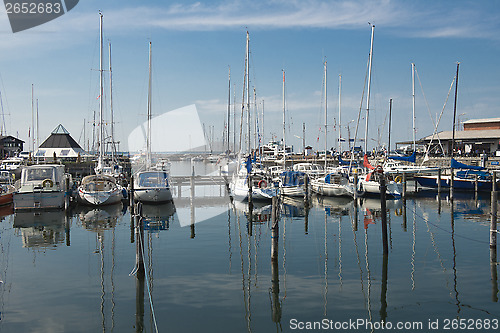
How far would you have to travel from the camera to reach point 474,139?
60000 millimetres

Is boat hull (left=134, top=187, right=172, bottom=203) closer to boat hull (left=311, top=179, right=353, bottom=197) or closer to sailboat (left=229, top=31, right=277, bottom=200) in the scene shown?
sailboat (left=229, top=31, right=277, bottom=200)

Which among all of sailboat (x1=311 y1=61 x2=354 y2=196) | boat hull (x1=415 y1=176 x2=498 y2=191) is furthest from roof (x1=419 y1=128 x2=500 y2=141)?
sailboat (x1=311 y1=61 x2=354 y2=196)

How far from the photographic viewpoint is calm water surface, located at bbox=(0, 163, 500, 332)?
1163 centimetres

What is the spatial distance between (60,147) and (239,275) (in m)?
61.8

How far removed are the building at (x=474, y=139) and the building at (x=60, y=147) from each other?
2043 inches

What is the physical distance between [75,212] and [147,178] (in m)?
5.82

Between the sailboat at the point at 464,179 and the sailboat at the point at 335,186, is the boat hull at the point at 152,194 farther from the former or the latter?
the sailboat at the point at 464,179

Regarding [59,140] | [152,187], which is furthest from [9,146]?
[152,187]

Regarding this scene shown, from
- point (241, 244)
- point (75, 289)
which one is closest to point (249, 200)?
point (241, 244)

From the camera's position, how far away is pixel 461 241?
20.2 m

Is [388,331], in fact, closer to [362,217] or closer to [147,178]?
[362,217]

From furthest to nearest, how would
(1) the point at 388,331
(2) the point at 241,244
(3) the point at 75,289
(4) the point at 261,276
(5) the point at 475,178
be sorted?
1. (5) the point at 475,178
2. (2) the point at 241,244
3. (4) the point at 261,276
4. (3) the point at 75,289
5. (1) the point at 388,331

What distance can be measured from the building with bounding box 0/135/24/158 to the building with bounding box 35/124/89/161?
7.49 m

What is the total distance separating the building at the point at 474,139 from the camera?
5853 cm
